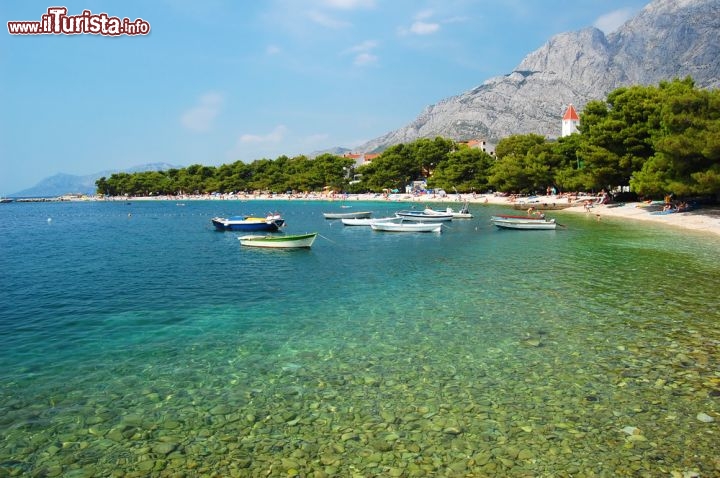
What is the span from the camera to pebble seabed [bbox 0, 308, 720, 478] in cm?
736

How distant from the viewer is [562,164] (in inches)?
3386

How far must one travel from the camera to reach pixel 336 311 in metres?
17.2

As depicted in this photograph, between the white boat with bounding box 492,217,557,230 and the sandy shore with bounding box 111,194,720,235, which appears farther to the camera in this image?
the white boat with bounding box 492,217,557,230

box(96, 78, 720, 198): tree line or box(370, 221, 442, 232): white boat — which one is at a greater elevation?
box(96, 78, 720, 198): tree line

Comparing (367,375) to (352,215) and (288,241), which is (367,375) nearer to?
(288,241)

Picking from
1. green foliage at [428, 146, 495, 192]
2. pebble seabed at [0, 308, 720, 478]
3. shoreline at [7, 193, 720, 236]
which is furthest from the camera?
green foliage at [428, 146, 495, 192]

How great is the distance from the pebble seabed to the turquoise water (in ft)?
0.14

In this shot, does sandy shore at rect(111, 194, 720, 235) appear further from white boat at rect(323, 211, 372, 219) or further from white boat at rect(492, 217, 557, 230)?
white boat at rect(323, 211, 372, 219)

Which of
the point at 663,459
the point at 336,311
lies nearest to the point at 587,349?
the point at 663,459

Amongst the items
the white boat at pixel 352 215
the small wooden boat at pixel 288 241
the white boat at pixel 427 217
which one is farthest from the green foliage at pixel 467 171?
the small wooden boat at pixel 288 241

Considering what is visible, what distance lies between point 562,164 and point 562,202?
9551mm

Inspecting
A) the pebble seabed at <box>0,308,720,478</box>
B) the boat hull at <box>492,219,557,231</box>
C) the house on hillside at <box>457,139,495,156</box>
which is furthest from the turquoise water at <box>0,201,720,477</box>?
the house on hillside at <box>457,139,495,156</box>

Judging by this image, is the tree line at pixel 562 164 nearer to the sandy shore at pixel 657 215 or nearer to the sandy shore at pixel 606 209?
the sandy shore at pixel 657 215

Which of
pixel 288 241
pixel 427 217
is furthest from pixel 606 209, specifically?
pixel 288 241
